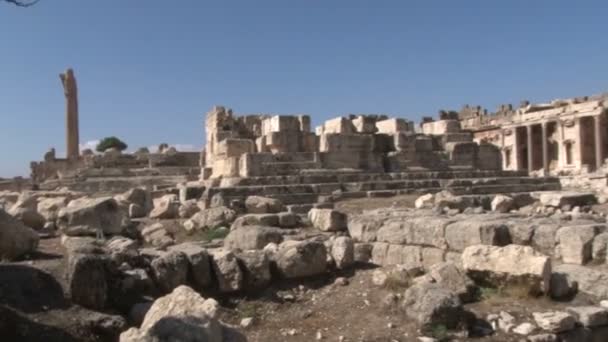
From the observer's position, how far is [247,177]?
14289 millimetres

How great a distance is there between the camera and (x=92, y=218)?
27.6 ft

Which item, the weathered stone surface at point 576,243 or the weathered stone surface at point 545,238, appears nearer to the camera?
the weathered stone surface at point 576,243

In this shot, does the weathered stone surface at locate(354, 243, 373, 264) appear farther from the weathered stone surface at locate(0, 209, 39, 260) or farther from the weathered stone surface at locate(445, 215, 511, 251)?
the weathered stone surface at locate(0, 209, 39, 260)

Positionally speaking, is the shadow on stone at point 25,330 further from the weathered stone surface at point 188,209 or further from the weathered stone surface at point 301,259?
the weathered stone surface at point 188,209

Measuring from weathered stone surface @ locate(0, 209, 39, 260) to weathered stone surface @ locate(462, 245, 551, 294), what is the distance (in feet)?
16.3

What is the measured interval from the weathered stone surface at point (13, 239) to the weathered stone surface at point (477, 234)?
510 cm

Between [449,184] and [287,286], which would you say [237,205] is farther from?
[449,184]

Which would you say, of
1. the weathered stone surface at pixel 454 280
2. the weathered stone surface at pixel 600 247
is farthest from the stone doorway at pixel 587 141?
the weathered stone surface at pixel 454 280

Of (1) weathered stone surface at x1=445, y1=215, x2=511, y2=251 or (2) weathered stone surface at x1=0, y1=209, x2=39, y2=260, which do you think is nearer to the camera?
(2) weathered stone surface at x1=0, y1=209, x2=39, y2=260

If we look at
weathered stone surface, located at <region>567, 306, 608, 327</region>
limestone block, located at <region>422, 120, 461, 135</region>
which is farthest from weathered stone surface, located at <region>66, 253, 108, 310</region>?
limestone block, located at <region>422, 120, 461, 135</region>

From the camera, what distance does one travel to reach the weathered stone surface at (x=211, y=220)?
33.6 feet

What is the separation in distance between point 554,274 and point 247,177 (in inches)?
384

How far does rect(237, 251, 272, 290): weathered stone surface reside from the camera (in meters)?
5.93

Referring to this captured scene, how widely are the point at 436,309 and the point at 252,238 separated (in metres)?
3.51
